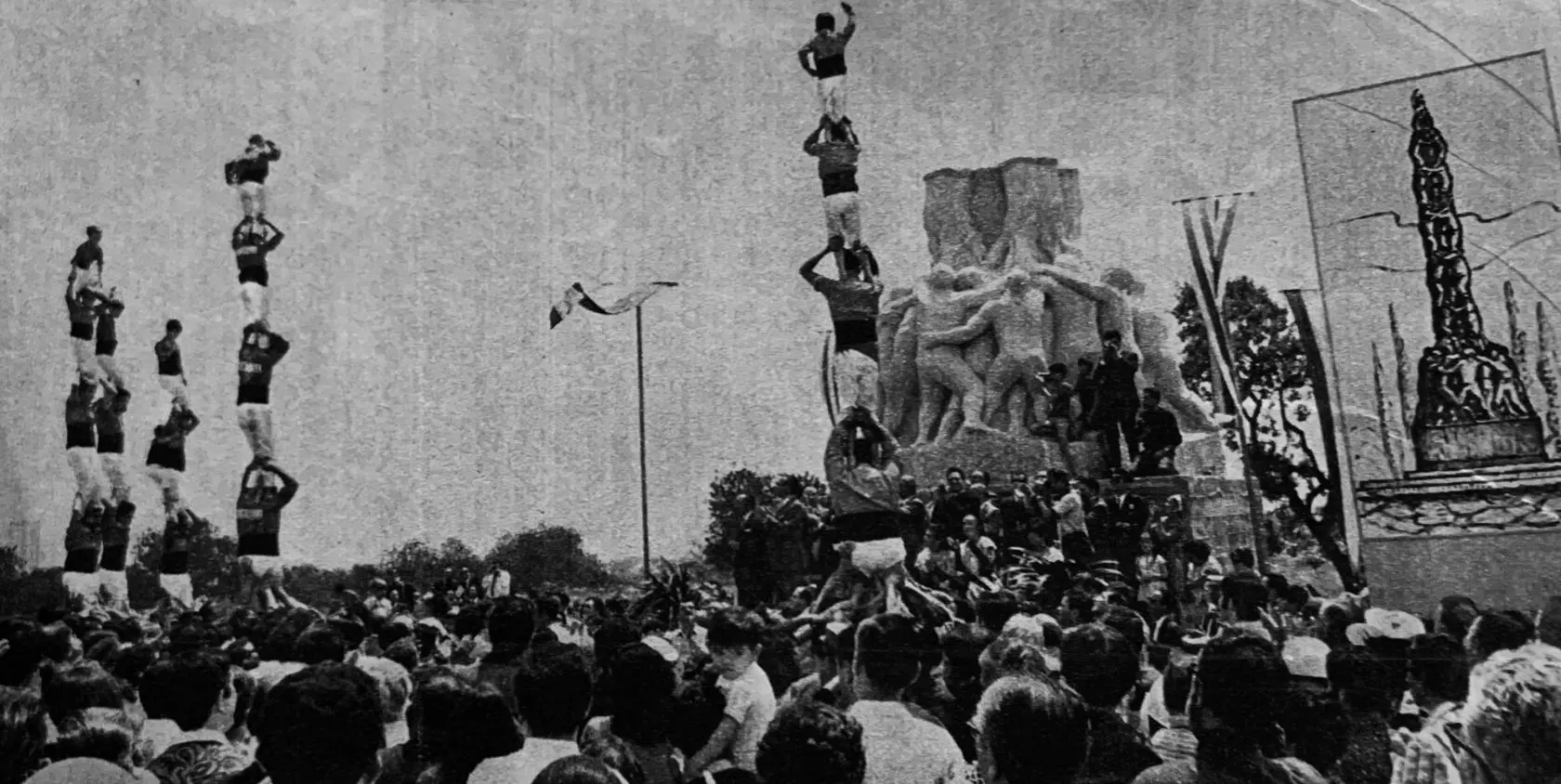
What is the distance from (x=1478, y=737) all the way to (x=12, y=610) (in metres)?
6.80

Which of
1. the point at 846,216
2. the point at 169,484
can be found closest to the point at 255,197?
the point at 169,484

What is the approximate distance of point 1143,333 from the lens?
5.36 m

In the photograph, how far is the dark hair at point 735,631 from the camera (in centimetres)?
523

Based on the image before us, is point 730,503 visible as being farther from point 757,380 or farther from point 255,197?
point 255,197

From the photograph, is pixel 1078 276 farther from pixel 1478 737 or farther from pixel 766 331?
pixel 1478 737

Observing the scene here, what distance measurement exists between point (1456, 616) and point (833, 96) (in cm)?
356

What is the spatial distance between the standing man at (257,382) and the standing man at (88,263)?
38.6 inches

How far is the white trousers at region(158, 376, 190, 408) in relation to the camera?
261 inches

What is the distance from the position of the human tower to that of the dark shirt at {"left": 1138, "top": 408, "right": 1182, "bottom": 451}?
14.0 feet

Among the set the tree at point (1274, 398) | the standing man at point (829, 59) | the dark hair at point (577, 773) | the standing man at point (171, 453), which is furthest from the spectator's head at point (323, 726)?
Answer: the tree at point (1274, 398)

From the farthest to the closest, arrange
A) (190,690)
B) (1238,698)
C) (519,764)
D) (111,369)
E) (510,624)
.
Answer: (111,369) < (510,624) < (190,690) < (519,764) < (1238,698)

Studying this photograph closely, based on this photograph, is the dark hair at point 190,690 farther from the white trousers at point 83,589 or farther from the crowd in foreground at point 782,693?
the white trousers at point 83,589

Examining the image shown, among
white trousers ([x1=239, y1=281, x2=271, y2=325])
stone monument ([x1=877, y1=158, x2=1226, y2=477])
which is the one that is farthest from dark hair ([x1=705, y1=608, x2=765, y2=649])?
white trousers ([x1=239, y1=281, x2=271, y2=325])

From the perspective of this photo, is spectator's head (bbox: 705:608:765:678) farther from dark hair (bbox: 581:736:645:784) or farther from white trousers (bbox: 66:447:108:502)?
white trousers (bbox: 66:447:108:502)
